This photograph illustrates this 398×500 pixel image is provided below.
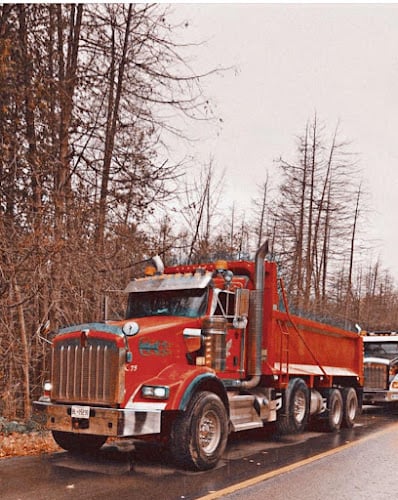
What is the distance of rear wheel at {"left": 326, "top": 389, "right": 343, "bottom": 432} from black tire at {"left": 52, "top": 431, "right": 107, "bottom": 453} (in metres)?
Answer: 5.54

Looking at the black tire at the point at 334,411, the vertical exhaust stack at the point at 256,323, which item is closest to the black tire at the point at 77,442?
the vertical exhaust stack at the point at 256,323

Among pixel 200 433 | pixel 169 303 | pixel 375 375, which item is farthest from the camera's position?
pixel 375 375

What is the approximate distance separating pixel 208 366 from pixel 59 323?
16.9 ft

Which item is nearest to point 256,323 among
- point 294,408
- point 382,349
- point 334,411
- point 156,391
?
point 294,408

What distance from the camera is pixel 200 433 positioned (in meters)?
8.34

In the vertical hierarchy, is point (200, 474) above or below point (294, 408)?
below

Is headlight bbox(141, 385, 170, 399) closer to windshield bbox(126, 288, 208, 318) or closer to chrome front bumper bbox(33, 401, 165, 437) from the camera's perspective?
chrome front bumper bbox(33, 401, 165, 437)

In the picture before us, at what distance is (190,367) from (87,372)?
1.42 m

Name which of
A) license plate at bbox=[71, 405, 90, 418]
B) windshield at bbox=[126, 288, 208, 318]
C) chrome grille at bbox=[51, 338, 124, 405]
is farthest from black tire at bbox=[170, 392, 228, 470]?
windshield at bbox=[126, 288, 208, 318]

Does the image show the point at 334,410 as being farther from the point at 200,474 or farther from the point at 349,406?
the point at 200,474

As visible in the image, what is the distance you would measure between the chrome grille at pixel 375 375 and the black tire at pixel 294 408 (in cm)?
A: 565

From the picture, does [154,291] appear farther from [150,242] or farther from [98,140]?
[98,140]

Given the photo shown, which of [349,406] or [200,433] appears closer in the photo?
[200,433]

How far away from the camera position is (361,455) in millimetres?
9555
